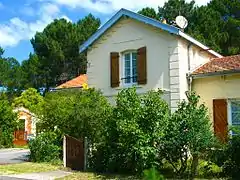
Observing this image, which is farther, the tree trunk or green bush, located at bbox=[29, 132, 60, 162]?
green bush, located at bbox=[29, 132, 60, 162]

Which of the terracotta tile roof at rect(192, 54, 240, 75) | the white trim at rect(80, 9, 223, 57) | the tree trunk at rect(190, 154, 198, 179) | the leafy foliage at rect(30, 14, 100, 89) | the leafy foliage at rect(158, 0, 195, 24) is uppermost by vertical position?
the leafy foliage at rect(158, 0, 195, 24)

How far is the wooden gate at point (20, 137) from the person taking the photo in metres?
32.5

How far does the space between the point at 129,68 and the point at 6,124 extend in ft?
44.5

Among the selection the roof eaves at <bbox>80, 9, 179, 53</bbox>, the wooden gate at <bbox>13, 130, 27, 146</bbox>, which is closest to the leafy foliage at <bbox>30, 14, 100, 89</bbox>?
the wooden gate at <bbox>13, 130, 27, 146</bbox>

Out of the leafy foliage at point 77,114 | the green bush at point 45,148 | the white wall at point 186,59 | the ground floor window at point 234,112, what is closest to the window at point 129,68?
the leafy foliage at point 77,114

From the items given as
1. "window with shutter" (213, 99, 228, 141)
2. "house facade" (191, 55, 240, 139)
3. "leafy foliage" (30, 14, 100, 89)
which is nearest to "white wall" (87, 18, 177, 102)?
"house facade" (191, 55, 240, 139)

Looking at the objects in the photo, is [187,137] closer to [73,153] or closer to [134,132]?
[134,132]

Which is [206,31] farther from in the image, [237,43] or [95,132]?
[95,132]

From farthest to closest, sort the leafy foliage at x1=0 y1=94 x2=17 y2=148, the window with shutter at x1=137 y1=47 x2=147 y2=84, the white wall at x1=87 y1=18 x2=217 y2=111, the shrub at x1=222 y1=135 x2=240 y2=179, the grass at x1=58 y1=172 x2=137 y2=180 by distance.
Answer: the leafy foliage at x1=0 y1=94 x2=17 y2=148 → the window with shutter at x1=137 y1=47 x2=147 y2=84 → the white wall at x1=87 y1=18 x2=217 y2=111 → the grass at x1=58 y1=172 x2=137 y2=180 → the shrub at x1=222 y1=135 x2=240 y2=179

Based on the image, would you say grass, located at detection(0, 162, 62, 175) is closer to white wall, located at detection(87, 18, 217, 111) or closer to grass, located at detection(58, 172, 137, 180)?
grass, located at detection(58, 172, 137, 180)

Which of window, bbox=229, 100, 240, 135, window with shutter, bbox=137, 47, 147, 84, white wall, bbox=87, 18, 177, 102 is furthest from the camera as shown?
window with shutter, bbox=137, 47, 147, 84

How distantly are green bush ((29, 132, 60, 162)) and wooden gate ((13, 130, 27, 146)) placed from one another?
1482 centimetres

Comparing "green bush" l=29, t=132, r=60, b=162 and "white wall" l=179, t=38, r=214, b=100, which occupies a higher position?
"white wall" l=179, t=38, r=214, b=100

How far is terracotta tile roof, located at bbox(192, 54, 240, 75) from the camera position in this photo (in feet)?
54.8
